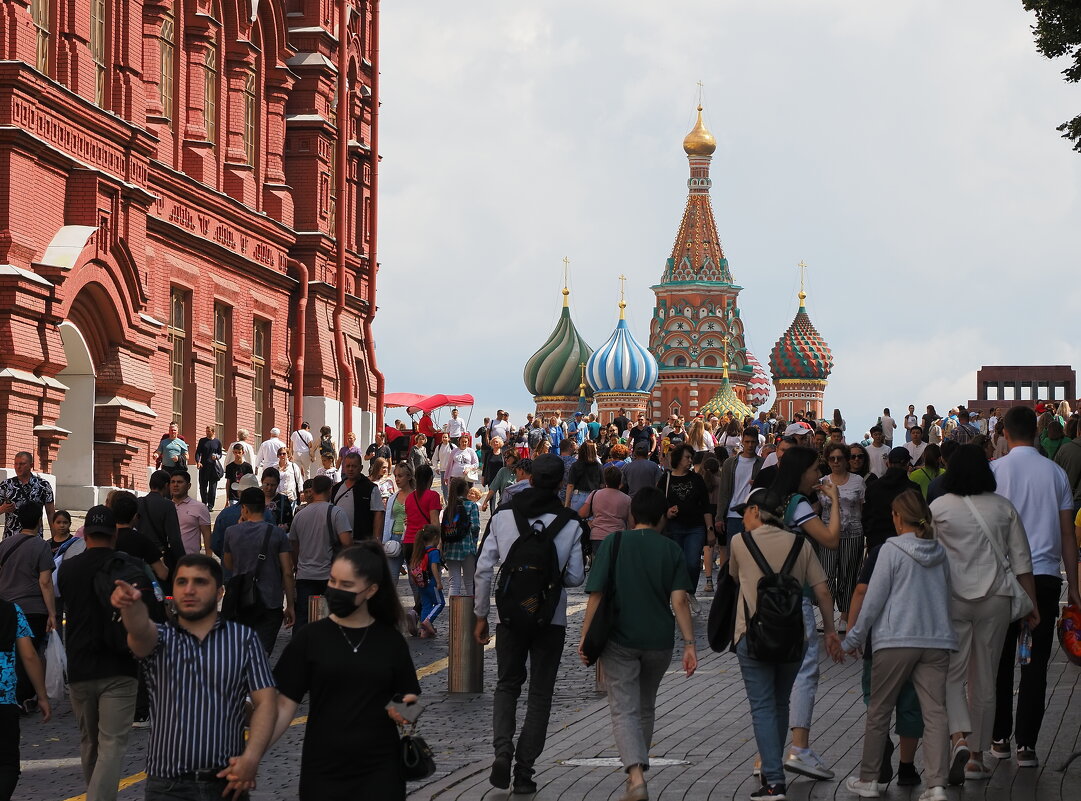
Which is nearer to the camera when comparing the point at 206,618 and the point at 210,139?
the point at 206,618

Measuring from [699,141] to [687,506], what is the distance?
120 metres

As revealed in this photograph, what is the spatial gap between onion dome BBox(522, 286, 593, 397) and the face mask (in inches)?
4735

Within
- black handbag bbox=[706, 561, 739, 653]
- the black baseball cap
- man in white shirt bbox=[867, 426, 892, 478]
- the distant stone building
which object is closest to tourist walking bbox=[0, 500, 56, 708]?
the black baseball cap

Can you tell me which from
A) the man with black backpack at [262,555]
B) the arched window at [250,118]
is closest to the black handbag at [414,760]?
the man with black backpack at [262,555]

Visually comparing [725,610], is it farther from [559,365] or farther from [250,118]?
[559,365]

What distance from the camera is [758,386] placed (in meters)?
146

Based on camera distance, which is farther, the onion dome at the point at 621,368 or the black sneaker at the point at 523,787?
the onion dome at the point at 621,368

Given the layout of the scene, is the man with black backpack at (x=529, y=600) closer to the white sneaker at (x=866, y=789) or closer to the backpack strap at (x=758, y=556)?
the backpack strap at (x=758, y=556)

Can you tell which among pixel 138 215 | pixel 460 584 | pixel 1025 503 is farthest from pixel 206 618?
pixel 138 215

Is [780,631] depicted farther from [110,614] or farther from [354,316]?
[354,316]

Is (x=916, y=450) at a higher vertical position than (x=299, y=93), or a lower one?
lower

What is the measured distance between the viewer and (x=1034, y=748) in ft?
34.2

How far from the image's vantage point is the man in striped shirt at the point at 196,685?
6.73 meters

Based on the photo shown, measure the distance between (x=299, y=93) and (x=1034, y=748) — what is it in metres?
33.6
